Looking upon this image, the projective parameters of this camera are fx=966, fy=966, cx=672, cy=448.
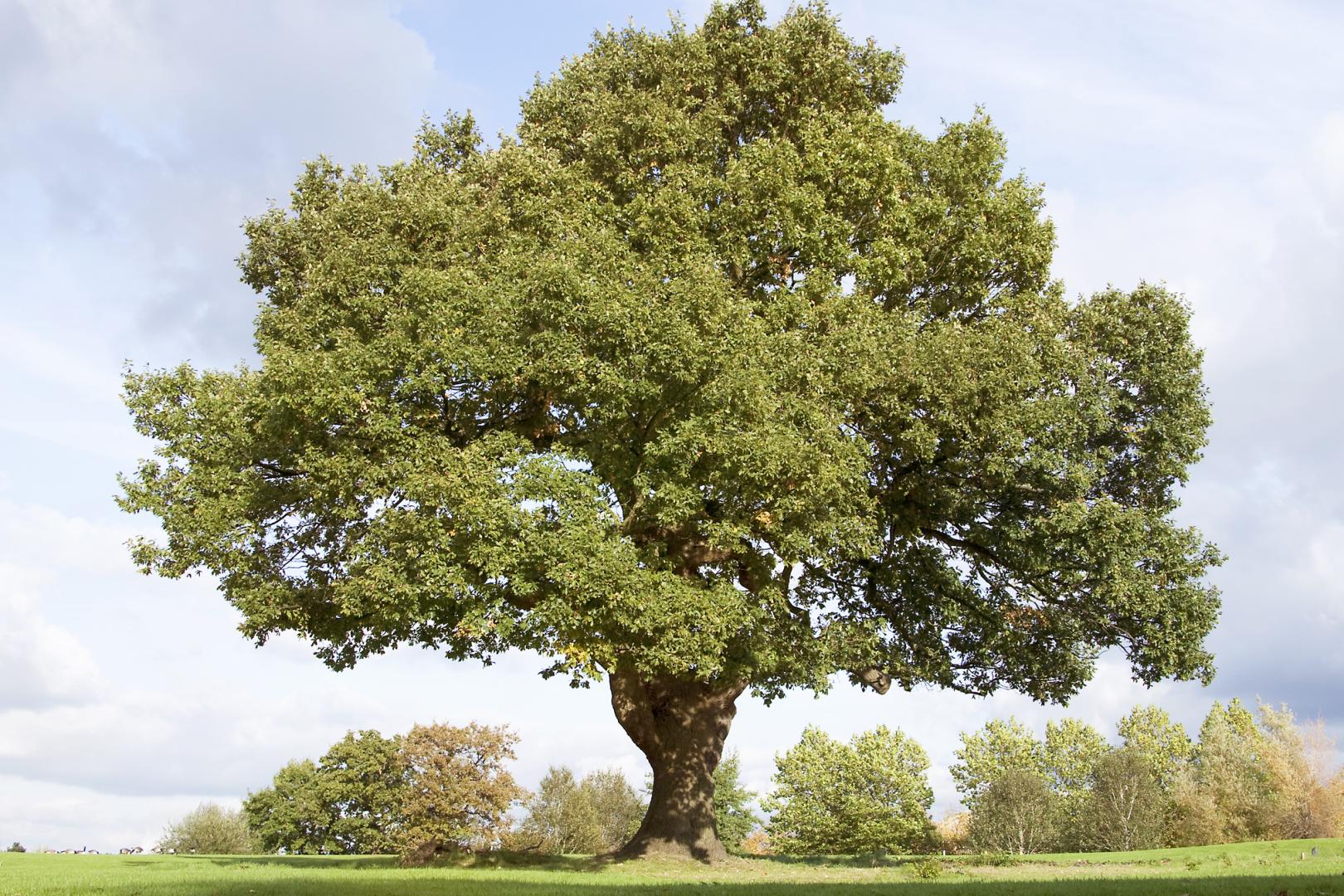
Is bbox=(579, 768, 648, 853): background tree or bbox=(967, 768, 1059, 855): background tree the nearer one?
bbox=(967, 768, 1059, 855): background tree

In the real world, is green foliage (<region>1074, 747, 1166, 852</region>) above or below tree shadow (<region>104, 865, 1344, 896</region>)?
below

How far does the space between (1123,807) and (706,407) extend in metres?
42.6

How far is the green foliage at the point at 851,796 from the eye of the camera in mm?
60438

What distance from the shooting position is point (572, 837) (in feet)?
175

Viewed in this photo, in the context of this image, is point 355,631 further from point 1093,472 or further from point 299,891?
point 1093,472

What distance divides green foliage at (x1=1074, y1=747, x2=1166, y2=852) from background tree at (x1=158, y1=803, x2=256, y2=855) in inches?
1912

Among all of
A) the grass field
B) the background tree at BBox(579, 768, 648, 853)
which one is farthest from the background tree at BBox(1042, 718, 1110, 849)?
the grass field

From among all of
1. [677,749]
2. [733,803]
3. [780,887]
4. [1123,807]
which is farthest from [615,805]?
[780,887]

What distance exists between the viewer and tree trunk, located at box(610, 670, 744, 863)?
28141 millimetres

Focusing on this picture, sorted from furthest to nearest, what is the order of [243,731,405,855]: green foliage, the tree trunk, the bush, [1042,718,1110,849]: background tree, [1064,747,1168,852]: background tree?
[1042,718,1110,849]: background tree → [243,731,405,855]: green foliage → [1064,747,1168,852]: background tree → the tree trunk → the bush

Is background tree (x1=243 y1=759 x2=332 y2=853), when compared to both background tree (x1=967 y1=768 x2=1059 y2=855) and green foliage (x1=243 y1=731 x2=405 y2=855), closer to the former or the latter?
green foliage (x1=243 y1=731 x2=405 y2=855)

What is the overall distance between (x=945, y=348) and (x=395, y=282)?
14.6 m

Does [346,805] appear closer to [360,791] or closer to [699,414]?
[360,791]

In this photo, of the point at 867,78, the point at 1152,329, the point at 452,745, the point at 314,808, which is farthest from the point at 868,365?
the point at 314,808
